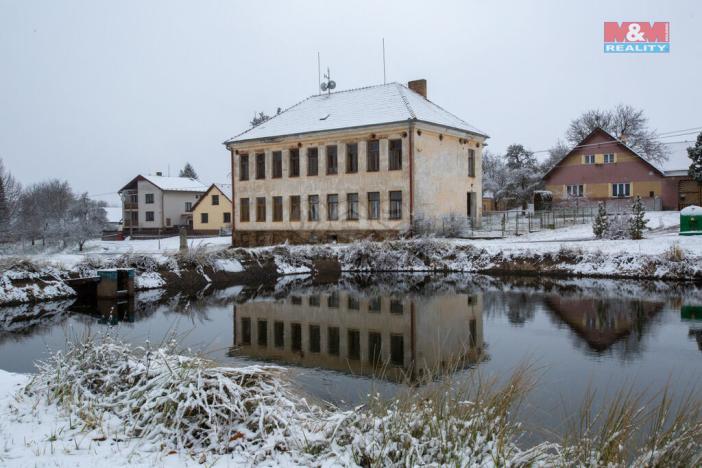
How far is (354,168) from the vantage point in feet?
107

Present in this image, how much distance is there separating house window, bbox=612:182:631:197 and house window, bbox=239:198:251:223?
24.7 meters

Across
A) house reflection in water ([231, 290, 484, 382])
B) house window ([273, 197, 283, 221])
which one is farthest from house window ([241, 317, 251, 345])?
house window ([273, 197, 283, 221])

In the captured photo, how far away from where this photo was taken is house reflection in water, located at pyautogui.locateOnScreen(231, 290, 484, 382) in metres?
10.0

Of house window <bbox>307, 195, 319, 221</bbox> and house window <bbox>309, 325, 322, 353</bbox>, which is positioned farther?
house window <bbox>307, 195, 319, 221</bbox>

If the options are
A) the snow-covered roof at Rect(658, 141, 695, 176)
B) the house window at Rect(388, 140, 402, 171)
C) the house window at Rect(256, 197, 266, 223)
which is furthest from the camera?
the snow-covered roof at Rect(658, 141, 695, 176)

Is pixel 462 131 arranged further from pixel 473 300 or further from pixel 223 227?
pixel 223 227

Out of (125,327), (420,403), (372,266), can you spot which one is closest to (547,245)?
(372,266)

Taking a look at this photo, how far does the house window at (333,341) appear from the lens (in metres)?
11.1

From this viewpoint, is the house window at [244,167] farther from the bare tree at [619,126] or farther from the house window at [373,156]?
the bare tree at [619,126]

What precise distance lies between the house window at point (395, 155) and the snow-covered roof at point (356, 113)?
1162 millimetres

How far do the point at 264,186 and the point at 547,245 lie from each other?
683 inches

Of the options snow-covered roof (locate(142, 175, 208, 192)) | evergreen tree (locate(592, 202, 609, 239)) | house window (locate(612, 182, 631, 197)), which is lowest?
evergreen tree (locate(592, 202, 609, 239))

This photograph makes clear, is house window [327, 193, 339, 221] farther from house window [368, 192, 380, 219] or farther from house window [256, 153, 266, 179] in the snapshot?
house window [256, 153, 266, 179]

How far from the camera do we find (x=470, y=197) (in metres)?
36.1
